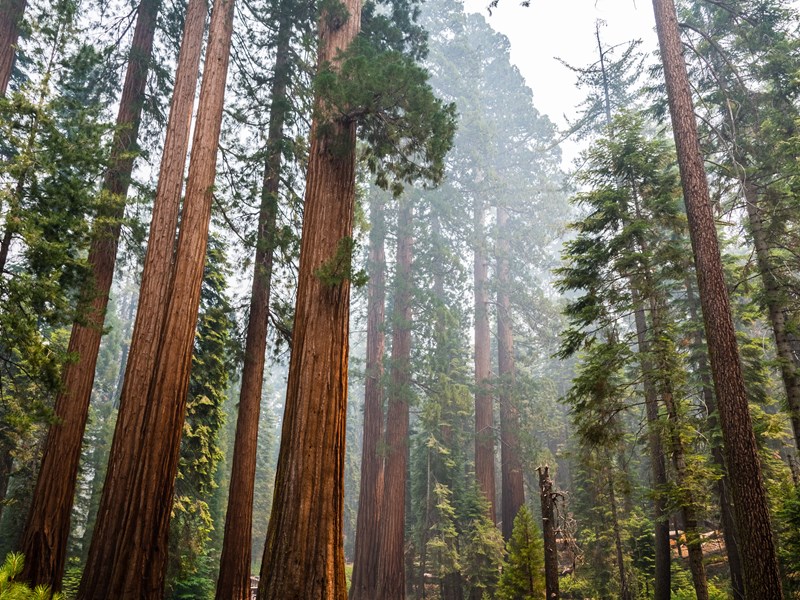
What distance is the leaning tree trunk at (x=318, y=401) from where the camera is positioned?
4250mm

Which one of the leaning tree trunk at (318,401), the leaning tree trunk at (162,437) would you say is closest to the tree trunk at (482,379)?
the leaning tree trunk at (162,437)

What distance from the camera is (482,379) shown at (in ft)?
62.1

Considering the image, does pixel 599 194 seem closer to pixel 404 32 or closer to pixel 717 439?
pixel 404 32

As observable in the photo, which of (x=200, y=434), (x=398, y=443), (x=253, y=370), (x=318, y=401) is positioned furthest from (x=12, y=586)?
(x=398, y=443)

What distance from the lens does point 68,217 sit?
646cm

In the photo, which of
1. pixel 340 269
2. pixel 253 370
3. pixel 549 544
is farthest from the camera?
pixel 253 370

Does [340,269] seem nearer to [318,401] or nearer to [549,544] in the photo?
[318,401]

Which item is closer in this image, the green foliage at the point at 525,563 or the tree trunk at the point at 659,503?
the tree trunk at the point at 659,503

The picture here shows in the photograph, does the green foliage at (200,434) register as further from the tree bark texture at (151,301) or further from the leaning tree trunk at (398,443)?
the leaning tree trunk at (398,443)

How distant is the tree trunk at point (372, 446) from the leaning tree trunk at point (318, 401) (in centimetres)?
1061

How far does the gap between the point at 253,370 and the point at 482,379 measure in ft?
38.4

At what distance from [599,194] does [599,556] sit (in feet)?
35.1

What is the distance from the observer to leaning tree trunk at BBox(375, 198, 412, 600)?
13.6 meters

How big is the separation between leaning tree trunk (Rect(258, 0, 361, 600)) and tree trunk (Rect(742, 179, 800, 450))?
27.7 feet
